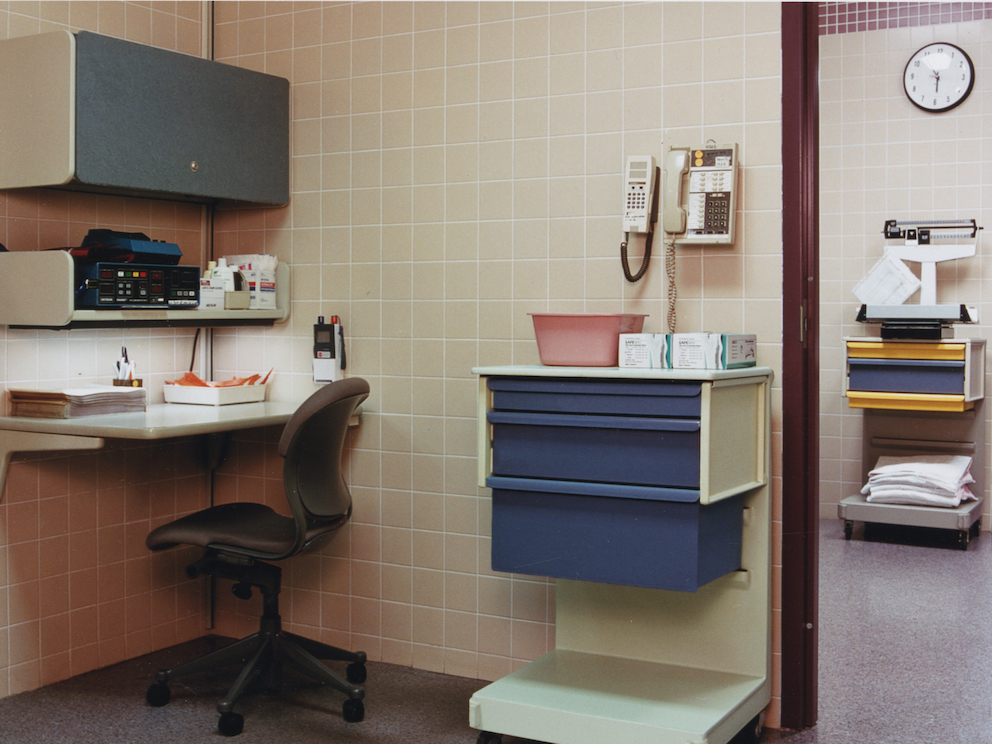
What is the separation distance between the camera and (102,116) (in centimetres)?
285

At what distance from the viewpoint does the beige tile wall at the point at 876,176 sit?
527 cm

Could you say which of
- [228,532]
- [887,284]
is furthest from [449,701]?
[887,284]

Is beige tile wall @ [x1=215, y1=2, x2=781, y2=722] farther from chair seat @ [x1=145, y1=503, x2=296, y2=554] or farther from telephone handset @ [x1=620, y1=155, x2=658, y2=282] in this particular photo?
chair seat @ [x1=145, y1=503, x2=296, y2=554]

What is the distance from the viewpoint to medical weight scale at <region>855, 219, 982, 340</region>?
4.85m

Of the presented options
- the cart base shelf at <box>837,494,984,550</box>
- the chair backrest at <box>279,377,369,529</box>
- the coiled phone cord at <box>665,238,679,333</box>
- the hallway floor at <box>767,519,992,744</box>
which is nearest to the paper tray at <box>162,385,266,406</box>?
the chair backrest at <box>279,377,369,529</box>

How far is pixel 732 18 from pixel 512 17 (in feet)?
2.35

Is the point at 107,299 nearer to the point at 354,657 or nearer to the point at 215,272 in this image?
the point at 215,272

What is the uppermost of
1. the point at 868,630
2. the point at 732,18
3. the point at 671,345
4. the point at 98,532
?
the point at 732,18

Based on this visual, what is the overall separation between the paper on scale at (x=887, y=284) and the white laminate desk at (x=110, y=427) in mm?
3613

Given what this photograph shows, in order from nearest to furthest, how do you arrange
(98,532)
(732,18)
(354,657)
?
(732,18) → (354,657) → (98,532)

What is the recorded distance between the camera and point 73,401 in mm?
2912

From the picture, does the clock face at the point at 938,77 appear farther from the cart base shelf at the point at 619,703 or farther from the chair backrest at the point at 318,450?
the chair backrest at the point at 318,450

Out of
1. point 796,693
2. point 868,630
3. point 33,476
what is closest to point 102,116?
point 33,476

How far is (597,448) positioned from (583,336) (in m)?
0.34
